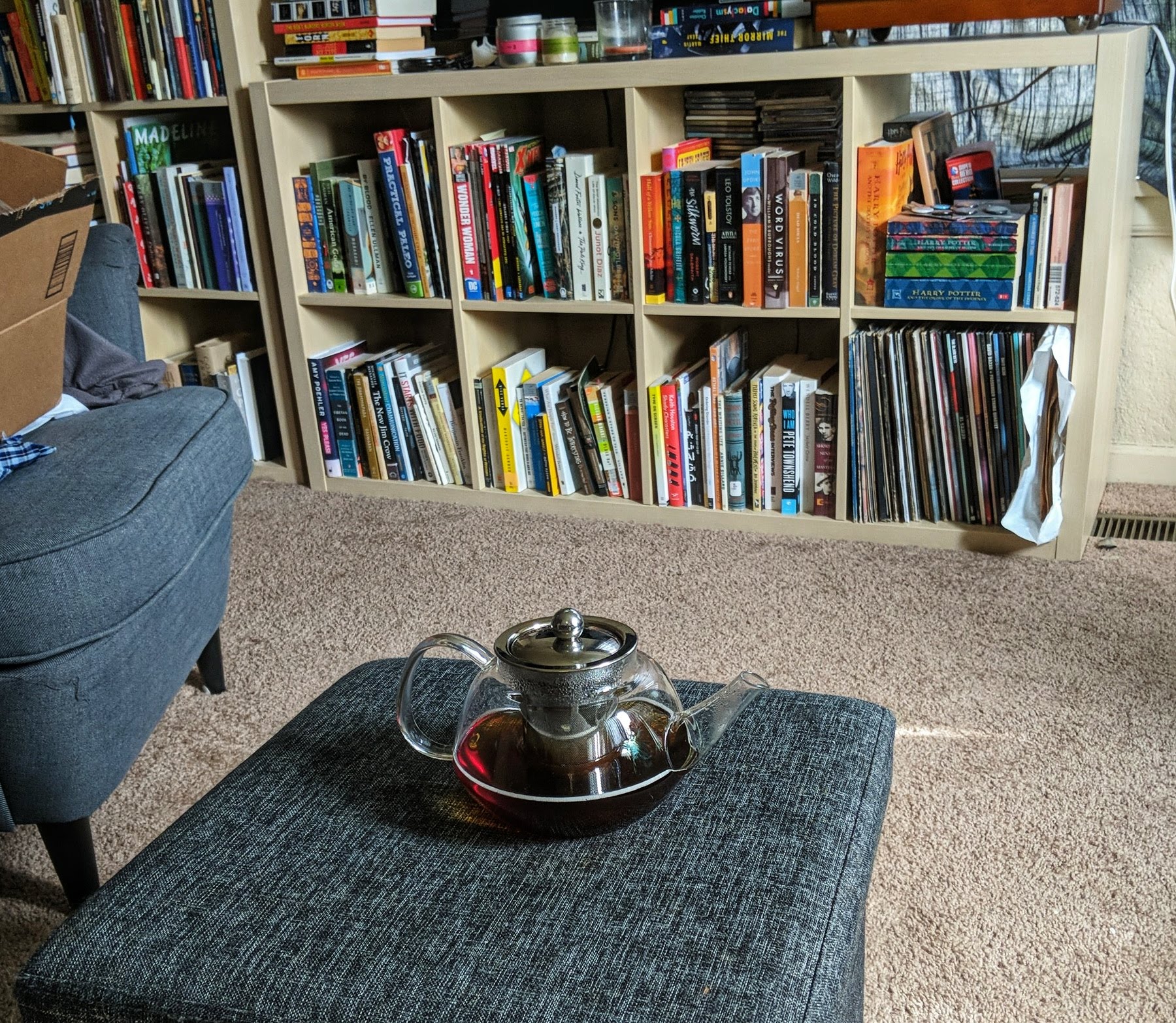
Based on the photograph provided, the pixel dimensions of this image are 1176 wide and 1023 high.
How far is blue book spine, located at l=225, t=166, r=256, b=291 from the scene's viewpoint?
2.49 m

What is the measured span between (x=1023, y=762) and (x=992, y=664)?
0.26m

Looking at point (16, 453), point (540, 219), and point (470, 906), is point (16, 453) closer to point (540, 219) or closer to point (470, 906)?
point (470, 906)

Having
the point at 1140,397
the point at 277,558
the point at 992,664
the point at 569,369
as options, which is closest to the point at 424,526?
the point at 277,558

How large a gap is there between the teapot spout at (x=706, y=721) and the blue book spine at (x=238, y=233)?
1.93 meters

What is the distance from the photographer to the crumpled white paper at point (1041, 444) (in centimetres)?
196

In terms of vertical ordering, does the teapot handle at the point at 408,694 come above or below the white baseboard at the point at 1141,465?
above

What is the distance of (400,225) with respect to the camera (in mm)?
2361

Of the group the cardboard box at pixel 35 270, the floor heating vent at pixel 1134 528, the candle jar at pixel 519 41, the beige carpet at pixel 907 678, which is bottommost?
the floor heating vent at pixel 1134 528

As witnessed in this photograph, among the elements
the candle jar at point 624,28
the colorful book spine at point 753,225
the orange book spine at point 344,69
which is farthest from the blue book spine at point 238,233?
the colorful book spine at point 753,225

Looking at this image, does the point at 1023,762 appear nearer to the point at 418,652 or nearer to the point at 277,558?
the point at 418,652

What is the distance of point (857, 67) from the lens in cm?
192

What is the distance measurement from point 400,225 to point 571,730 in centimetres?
171

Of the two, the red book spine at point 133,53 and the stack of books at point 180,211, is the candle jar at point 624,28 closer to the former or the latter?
the stack of books at point 180,211

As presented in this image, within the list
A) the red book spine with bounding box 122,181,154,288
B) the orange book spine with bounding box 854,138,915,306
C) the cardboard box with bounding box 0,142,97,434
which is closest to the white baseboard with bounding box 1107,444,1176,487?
the orange book spine with bounding box 854,138,915,306
